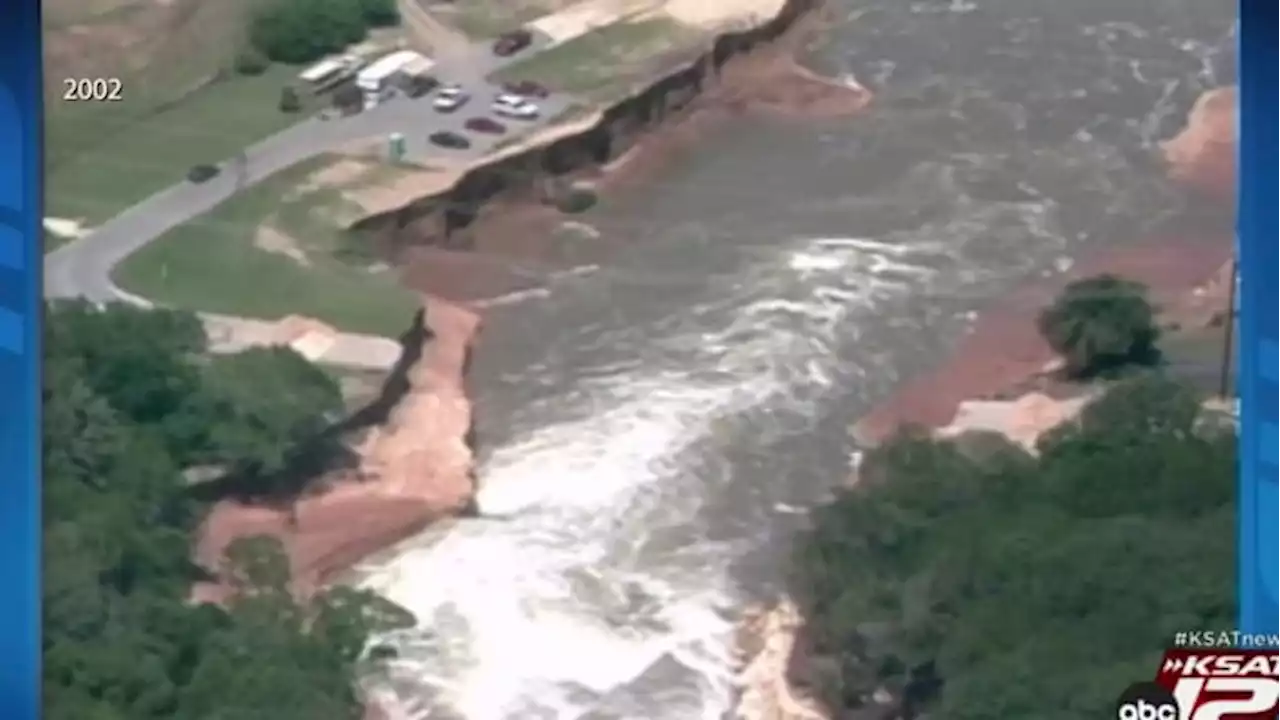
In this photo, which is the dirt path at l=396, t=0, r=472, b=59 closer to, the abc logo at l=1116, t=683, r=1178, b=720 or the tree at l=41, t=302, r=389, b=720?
the tree at l=41, t=302, r=389, b=720

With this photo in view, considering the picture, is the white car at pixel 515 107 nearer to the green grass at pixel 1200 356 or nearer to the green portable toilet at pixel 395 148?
the green portable toilet at pixel 395 148

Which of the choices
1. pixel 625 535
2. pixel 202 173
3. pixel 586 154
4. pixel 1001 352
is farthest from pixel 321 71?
pixel 1001 352

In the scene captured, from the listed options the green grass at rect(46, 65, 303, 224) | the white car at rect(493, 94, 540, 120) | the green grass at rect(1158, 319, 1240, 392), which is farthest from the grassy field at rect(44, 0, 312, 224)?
the green grass at rect(1158, 319, 1240, 392)

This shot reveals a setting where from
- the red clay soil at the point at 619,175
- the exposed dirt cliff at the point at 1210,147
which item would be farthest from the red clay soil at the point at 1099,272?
the red clay soil at the point at 619,175

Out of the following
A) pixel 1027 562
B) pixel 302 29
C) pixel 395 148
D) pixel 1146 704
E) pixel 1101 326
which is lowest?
pixel 1146 704

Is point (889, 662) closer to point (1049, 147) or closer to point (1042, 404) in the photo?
point (1042, 404)

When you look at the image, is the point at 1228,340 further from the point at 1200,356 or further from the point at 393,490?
the point at 393,490
